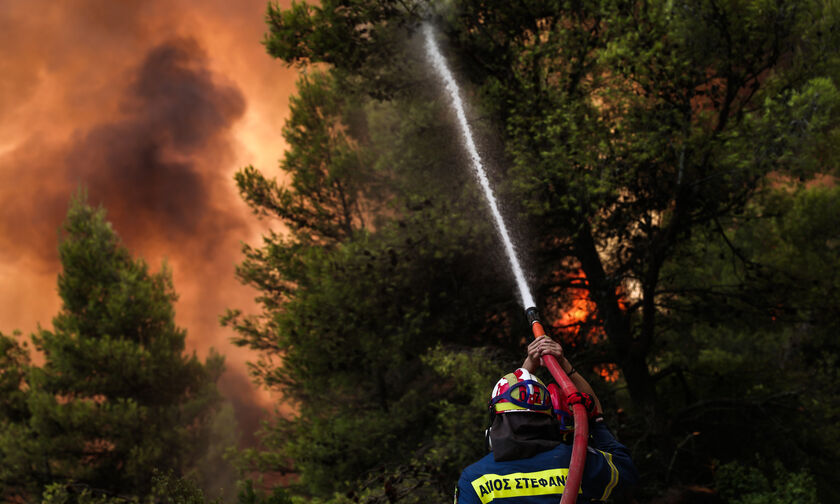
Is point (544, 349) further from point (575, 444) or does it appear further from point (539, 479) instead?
point (539, 479)

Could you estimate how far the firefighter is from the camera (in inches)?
126

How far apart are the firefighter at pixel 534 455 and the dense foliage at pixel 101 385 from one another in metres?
19.0

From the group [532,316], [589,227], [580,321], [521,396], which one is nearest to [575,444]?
[521,396]

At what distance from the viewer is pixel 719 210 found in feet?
32.4

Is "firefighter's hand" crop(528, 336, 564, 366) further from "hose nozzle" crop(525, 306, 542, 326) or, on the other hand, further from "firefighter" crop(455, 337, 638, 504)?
"hose nozzle" crop(525, 306, 542, 326)

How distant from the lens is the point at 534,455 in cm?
327

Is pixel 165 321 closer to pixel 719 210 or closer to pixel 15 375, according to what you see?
pixel 15 375

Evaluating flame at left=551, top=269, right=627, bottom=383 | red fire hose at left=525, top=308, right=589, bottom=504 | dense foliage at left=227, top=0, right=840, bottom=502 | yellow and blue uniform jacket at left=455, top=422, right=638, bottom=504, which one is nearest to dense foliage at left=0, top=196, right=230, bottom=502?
dense foliage at left=227, top=0, right=840, bottom=502

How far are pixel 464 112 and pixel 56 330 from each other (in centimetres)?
1723

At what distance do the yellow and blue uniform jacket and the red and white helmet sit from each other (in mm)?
275

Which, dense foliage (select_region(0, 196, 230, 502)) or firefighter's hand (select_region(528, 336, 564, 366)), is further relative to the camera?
dense foliage (select_region(0, 196, 230, 502))

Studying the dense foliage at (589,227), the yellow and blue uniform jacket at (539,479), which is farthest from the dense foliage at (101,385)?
the yellow and blue uniform jacket at (539,479)

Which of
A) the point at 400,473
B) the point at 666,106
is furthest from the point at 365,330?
the point at 666,106

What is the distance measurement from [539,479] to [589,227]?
7304 millimetres
